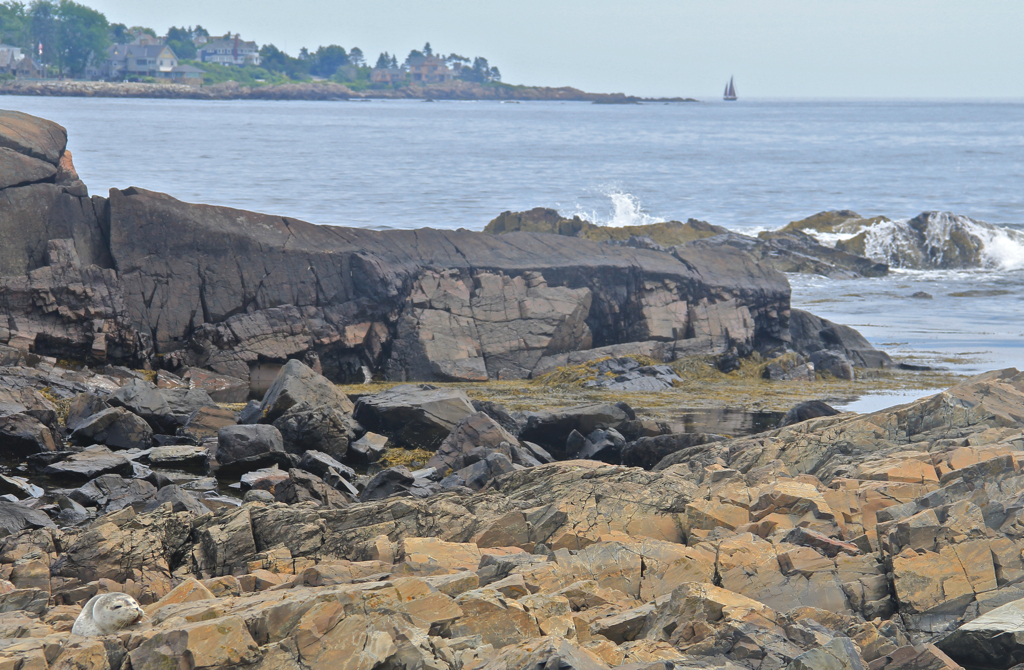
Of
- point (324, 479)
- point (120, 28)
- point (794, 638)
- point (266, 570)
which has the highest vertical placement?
point (120, 28)

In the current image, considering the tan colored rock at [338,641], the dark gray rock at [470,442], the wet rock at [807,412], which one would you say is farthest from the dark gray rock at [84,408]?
the wet rock at [807,412]

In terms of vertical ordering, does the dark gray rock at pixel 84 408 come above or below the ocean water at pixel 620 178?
below

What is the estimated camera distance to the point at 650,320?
24.2m

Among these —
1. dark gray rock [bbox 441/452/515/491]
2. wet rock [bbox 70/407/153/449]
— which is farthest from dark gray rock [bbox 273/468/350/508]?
wet rock [bbox 70/407/153/449]

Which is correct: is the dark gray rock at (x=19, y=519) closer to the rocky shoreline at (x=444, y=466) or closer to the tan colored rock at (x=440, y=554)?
the rocky shoreline at (x=444, y=466)

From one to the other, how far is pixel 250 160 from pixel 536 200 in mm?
27730

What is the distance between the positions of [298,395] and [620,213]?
4363 cm

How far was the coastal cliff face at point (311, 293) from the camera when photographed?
20.3 meters

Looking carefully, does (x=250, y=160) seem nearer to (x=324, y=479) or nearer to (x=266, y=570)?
(x=324, y=479)

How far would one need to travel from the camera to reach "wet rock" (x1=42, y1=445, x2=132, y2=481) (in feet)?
44.6

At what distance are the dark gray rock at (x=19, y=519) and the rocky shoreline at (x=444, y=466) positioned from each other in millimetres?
48

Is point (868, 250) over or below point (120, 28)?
below

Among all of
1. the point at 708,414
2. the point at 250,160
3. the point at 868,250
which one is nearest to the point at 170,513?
the point at 708,414

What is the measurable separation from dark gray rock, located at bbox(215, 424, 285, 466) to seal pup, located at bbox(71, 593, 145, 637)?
25.4 ft
